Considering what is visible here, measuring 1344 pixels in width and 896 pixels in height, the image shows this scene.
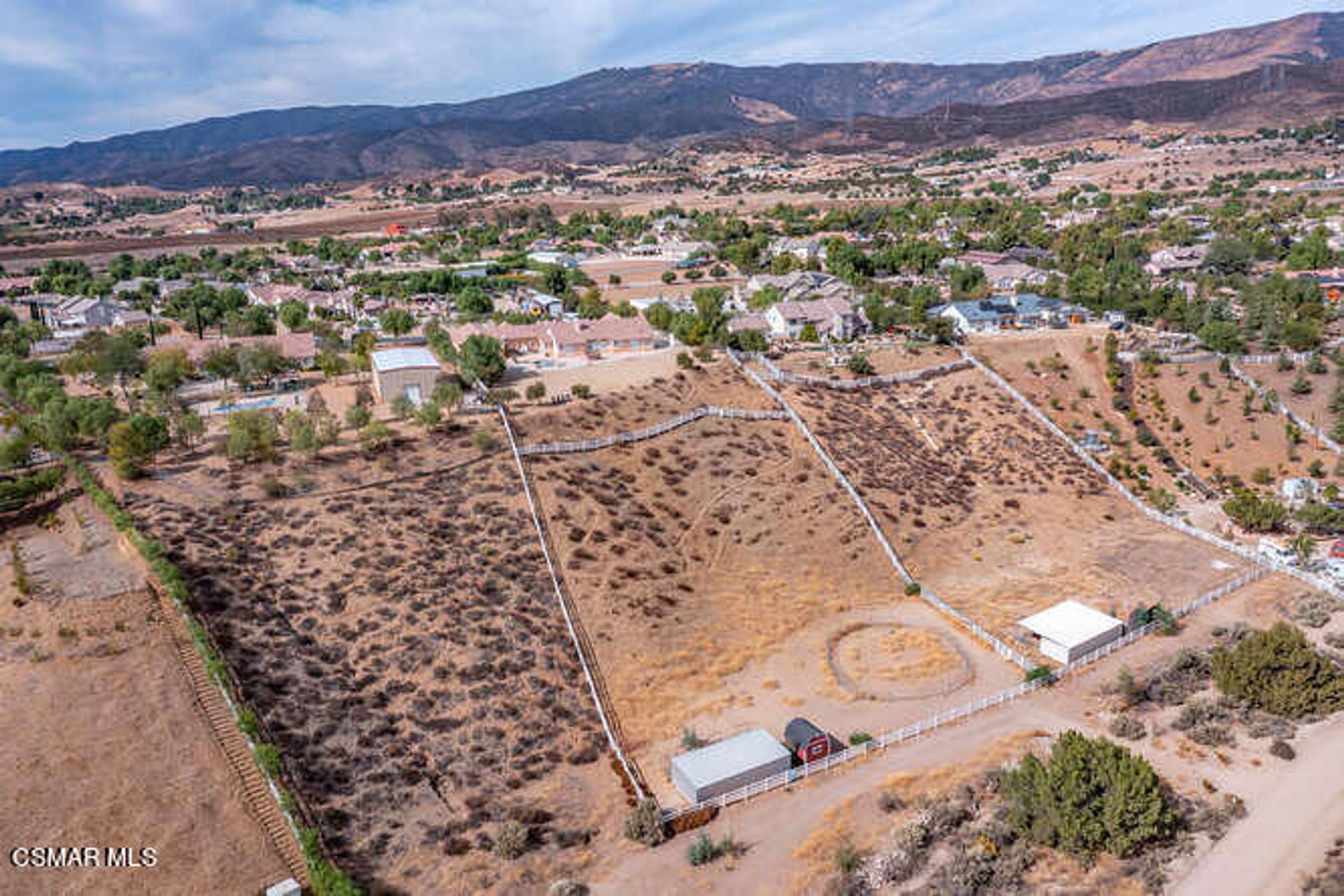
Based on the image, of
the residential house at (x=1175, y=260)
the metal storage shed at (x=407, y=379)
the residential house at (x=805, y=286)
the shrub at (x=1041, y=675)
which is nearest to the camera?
the shrub at (x=1041, y=675)

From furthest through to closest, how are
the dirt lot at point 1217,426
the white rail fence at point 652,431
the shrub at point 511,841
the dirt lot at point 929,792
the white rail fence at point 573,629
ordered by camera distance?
the dirt lot at point 1217,426, the white rail fence at point 652,431, the white rail fence at point 573,629, the shrub at point 511,841, the dirt lot at point 929,792

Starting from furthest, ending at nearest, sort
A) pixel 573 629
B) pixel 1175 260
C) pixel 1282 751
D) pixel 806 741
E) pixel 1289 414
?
1. pixel 1175 260
2. pixel 1289 414
3. pixel 573 629
4. pixel 806 741
5. pixel 1282 751

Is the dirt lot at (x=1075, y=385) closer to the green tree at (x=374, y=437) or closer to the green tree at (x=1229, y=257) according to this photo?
the green tree at (x=1229, y=257)

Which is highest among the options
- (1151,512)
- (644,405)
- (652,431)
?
(644,405)

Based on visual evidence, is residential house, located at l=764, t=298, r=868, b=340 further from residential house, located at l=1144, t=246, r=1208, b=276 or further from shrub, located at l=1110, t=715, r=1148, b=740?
residential house, located at l=1144, t=246, r=1208, b=276

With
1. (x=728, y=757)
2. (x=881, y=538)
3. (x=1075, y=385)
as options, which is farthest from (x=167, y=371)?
(x=1075, y=385)

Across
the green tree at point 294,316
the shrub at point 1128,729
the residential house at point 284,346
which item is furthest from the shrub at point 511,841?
the green tree at point 294,316

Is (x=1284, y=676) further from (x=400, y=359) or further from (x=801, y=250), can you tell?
(x=801, y=250)
